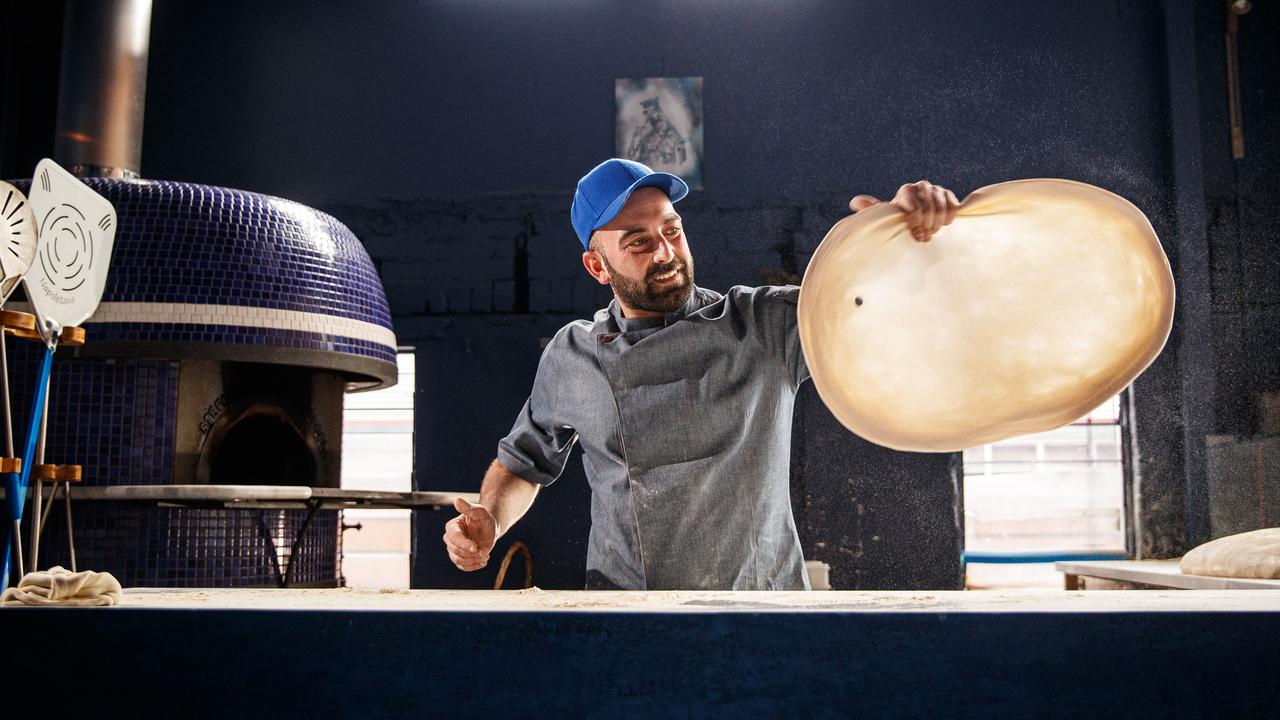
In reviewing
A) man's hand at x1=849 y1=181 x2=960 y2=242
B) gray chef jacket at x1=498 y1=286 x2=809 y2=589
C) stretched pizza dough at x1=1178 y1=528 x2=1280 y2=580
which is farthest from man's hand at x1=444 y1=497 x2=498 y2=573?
stretched pizza dough at x1=1178 y1=528 x2=1280 y2=580

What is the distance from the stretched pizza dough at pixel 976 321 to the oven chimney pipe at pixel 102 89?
11.3 feet

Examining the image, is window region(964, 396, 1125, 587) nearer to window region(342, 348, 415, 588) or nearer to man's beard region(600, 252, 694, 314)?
window region(342, 348, 415, 588)

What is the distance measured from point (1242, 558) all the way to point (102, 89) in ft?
13.7

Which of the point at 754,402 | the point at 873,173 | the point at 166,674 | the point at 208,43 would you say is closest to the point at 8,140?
the point at 208,43

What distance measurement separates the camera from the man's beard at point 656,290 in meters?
1.63

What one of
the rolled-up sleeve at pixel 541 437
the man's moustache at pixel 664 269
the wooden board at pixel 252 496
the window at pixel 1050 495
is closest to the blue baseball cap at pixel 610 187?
the man's moustache at pixel 664 269

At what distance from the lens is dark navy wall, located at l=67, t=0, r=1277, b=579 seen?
15.0ft

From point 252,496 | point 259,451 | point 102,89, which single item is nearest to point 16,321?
point 252,496

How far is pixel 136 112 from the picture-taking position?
147 inches

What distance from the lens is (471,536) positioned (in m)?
1.26

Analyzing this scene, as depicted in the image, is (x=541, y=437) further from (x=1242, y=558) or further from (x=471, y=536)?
(x=1242, y=558)

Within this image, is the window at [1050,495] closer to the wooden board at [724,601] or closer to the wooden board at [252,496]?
the wooden board at [252,496]

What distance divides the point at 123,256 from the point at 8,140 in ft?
8.95

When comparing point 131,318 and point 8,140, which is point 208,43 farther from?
point 131,318
